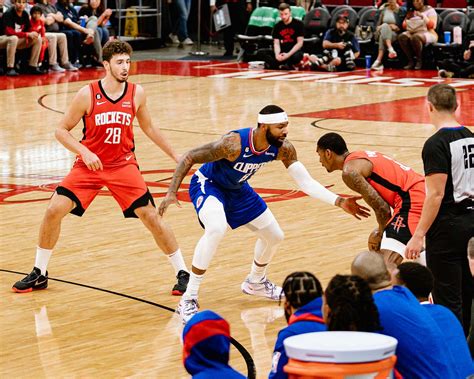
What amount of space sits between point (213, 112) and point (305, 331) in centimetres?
1404

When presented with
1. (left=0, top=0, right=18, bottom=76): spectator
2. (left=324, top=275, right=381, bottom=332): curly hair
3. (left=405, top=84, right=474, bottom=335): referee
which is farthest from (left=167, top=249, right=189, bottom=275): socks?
A: (left=0, top=0, right=18, bottom=76): spectator

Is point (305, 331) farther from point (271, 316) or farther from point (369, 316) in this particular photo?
point (271, 316)

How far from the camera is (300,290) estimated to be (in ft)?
15.6

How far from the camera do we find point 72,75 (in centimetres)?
2409

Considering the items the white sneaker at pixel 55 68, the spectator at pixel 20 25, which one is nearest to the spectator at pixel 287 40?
the white sneaker at pixel 55 68

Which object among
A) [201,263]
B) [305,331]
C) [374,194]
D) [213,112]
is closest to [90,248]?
[201,263]

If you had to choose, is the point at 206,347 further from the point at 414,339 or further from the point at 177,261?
the point at 177,261

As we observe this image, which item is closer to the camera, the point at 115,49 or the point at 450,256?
the point at 450,256

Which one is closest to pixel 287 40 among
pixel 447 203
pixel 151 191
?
pixel 151 191

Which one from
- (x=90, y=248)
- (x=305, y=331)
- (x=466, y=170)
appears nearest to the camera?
(x=305, y=331)

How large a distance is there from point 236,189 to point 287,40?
687 inches

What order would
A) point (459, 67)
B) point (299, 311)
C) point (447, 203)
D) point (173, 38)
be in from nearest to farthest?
1. point (299, 311)
2. point (447, 203)
3. point (459, 67)
4. point (173, 38)

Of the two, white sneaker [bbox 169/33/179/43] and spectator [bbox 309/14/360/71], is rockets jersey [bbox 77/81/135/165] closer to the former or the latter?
spectator [bbox 309/14/360/71]

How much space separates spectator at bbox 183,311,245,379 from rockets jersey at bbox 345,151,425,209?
339 cm
